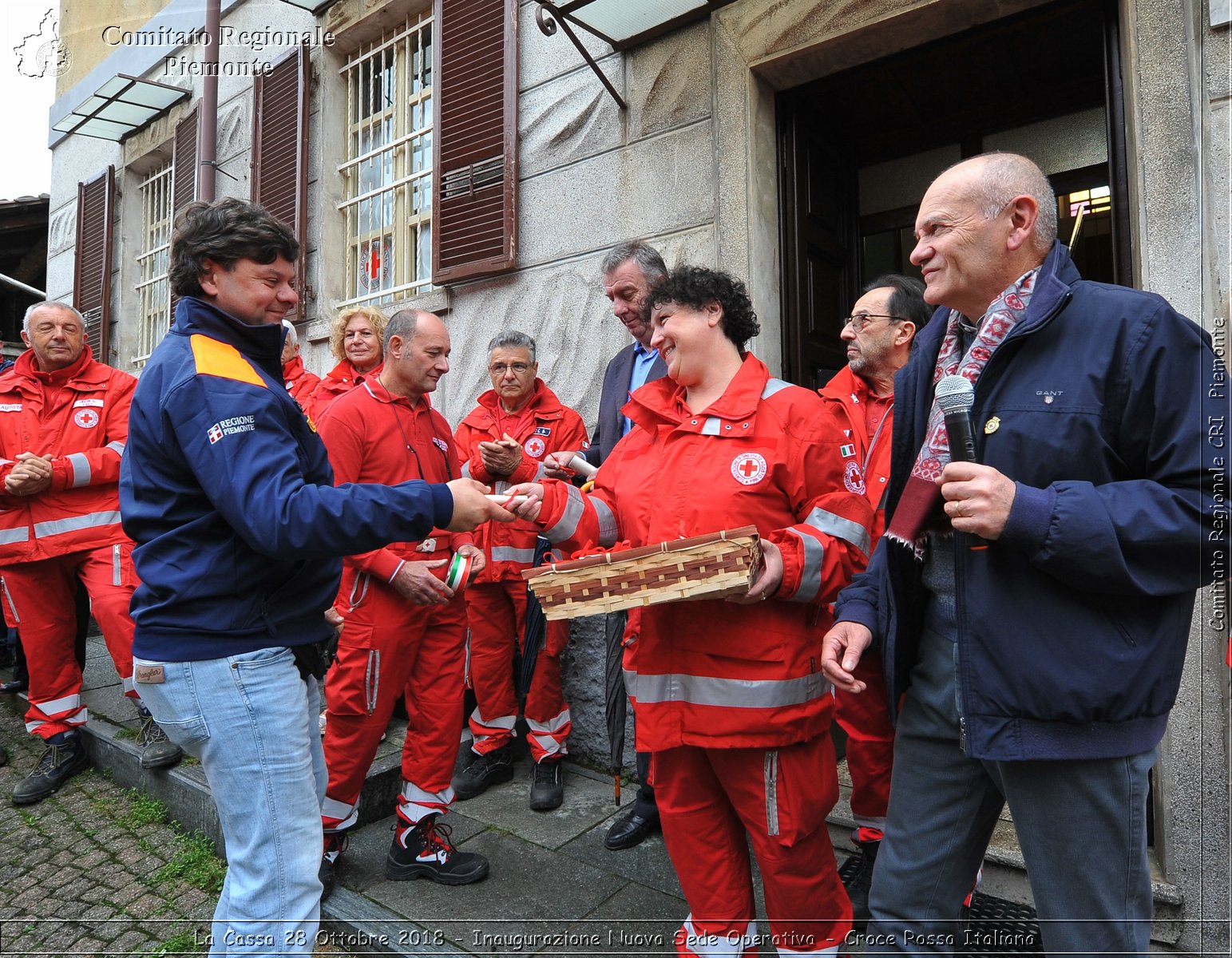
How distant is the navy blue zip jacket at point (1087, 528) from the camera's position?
1.52 meters

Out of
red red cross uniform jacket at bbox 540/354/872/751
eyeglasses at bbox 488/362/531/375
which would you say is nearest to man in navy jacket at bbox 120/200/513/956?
red red cross uniform jacket at bbox 540/354/872/751

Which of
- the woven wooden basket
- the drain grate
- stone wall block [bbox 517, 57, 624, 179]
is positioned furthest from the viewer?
stone wall block [bbox 517, 57, 624, 179]

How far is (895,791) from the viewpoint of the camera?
6.46 ft

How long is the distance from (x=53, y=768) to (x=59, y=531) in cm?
134

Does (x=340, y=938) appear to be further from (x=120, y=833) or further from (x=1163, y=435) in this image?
(x=1163, y=435)

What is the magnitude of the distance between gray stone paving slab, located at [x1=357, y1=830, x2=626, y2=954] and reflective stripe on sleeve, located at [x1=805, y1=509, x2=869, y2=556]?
1.92 m

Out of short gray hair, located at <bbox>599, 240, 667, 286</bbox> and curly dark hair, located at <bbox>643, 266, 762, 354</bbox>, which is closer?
curly dark hair, located at <bbox>643, 266, 762, 354</bbox>

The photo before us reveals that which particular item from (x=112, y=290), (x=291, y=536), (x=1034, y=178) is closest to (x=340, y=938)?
(x=291, y=536)

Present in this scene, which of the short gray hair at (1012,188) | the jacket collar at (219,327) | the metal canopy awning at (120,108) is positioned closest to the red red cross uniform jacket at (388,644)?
the jacket collar at (219,327)

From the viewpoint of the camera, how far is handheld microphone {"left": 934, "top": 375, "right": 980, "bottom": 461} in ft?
5.16

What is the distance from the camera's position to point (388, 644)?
330 cm

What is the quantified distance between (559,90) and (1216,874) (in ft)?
17.1

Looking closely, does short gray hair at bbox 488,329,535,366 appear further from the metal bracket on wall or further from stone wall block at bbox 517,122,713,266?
the metal bracket on wall

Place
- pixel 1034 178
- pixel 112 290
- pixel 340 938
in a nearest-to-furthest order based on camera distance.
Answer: pixel 1034 178 → pixel 340 938 → pixel 112 290
